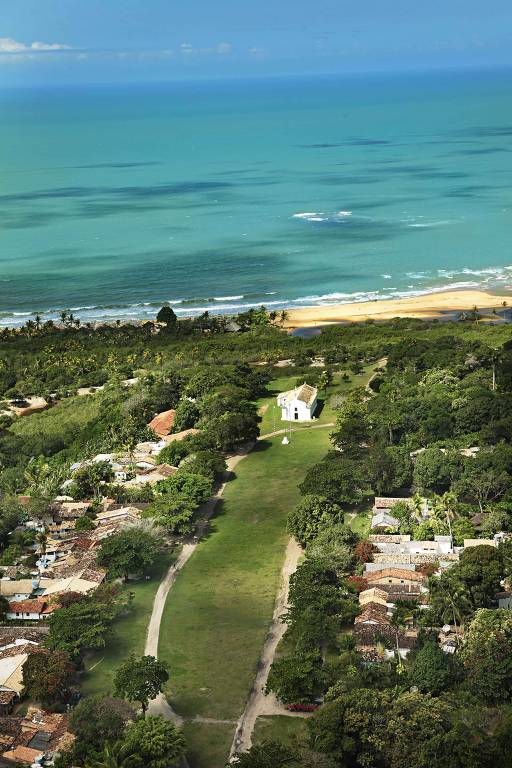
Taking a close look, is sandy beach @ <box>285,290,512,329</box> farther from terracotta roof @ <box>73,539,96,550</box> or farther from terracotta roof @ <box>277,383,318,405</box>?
terracotta roof @ <box>73,539,96,550</box>

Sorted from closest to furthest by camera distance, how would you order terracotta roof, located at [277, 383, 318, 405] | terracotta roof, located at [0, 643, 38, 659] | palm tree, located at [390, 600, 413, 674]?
1. terracotta roof, located at [0, 643, 38, 659]
2. palm tree, located at [390, 600, 413, 674]
3. terracotta roof, located at [277, 383, 318, 405]

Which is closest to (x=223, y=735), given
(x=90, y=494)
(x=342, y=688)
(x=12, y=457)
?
(x=342, y=688)

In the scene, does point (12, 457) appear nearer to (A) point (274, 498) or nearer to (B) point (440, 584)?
(A) point (274, 498)

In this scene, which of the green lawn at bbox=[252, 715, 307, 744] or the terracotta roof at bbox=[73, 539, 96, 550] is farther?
the terracotta roof at bbox=[73, 539, 96, 550]

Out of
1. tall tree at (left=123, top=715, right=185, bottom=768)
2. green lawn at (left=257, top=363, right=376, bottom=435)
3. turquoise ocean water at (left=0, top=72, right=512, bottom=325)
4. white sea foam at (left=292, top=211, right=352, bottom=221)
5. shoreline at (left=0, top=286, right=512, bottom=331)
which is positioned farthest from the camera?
white sea foam at (left=292, top=211, right=352, bottom=221)

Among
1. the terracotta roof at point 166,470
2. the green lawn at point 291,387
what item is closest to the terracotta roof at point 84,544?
the terracotta roof at point 166,470

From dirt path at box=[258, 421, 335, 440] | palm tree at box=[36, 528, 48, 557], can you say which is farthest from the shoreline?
palm tree at box=[36, 528, 48, 557]

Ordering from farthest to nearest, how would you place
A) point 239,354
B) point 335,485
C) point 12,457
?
point 239,354, point 12,457, point 335,485
